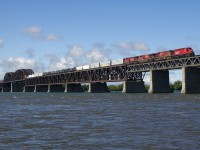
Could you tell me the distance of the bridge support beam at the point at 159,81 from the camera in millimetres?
124150

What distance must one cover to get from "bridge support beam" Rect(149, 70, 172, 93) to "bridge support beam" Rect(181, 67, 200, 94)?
1625 centimetres

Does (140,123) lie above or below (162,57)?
below

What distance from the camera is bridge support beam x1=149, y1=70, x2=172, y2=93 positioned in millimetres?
124150

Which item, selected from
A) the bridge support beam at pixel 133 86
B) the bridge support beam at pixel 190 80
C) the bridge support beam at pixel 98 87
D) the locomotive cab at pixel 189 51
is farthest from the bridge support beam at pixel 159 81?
the bridge support beam at pixel 98 87

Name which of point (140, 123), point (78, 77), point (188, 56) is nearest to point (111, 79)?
point (78, 77)

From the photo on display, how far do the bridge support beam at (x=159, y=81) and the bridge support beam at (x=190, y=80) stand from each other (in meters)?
16.3

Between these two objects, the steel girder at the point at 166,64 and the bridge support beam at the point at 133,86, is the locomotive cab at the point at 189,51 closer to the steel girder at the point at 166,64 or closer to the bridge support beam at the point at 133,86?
the steel girder at the point at 166,64

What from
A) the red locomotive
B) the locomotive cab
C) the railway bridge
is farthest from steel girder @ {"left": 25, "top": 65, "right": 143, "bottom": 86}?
the locomotive cab

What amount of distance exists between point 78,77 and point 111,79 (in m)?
36.2

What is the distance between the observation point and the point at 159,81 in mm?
125562

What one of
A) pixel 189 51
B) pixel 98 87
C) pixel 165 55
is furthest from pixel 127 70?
pixel 189 51

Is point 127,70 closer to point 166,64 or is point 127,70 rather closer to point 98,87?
point 166,64

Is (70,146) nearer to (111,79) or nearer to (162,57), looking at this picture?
(162,57)

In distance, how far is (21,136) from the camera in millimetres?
22125
